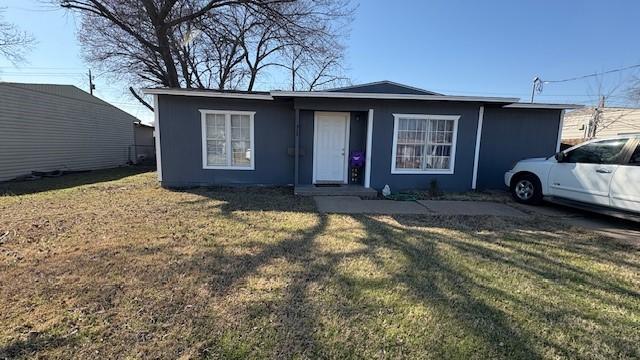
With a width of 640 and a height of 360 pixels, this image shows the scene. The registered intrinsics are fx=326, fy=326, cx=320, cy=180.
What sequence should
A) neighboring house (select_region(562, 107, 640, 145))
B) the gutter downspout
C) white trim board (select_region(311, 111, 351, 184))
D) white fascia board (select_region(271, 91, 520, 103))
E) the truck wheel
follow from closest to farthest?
1. the truck wheel
2. white fascia board (select_region(271, 91, 520, 103))
3. the gutter downspout
4. white trim board (select_region(311, 111, 351, 184))
5. neighboring house (select_region(562, 107, 640, 145))

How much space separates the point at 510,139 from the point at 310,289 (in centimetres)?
884

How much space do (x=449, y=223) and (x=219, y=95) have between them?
6.53 metres

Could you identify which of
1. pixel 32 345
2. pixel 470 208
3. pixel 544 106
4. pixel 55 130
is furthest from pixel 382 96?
pixel 55 130

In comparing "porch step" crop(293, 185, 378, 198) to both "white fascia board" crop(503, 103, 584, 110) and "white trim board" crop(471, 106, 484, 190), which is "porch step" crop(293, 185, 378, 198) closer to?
"white trim board" crop(471, 106, 484, 190)

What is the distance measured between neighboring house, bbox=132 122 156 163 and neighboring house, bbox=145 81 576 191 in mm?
14230

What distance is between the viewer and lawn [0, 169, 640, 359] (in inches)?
97.6

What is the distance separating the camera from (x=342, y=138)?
9430 millimetres

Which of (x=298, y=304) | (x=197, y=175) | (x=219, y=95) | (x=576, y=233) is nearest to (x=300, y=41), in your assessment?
(x=219, y=95)

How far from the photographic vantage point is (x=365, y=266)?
3920 mm

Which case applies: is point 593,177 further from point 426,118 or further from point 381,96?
point 381,96

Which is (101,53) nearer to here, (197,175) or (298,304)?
(197,175)

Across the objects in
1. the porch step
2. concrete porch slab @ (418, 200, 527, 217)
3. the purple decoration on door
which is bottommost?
concrete porch slab @ (418, 200, 527, 217)

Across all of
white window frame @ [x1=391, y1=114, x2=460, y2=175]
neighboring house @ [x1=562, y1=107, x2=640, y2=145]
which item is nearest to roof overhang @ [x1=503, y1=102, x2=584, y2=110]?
white window frame @ [x1=391, y1=114, x2=460, y2=175]

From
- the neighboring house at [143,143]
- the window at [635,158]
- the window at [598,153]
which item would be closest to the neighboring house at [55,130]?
the neighboring house at [143,143]
